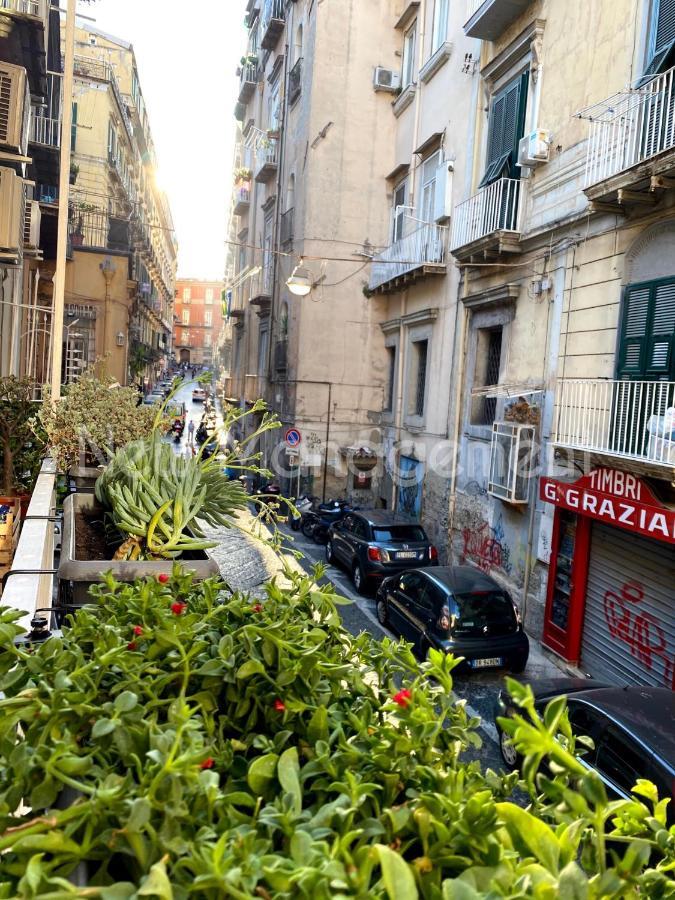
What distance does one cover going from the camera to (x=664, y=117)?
28.5 ft

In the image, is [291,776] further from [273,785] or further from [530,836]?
[530,836]

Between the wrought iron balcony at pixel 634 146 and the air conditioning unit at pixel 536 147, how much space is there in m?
1.38

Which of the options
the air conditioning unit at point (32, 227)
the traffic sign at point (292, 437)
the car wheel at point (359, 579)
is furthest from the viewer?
the traffic sign at point (292, 437)

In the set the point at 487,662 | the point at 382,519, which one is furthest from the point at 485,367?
the point at 487,662

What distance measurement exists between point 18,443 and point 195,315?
4102 inches

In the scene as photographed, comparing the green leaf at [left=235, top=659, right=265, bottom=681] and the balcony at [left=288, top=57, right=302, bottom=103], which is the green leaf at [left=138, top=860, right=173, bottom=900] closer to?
the green leaf at [left=235, top=659, right=265, bottom=681]

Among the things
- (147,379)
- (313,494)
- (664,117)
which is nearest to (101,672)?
(664,117)

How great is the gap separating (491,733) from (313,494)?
568 inches

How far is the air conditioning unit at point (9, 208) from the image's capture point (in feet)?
36.8

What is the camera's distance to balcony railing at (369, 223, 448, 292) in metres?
16.0

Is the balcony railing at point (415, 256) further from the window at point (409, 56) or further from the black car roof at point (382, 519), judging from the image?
the black car roof at point (382, 519)

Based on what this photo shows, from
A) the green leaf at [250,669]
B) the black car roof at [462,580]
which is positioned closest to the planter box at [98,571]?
the green leaf at [250,669]

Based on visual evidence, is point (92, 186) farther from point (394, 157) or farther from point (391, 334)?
point (391, 334)

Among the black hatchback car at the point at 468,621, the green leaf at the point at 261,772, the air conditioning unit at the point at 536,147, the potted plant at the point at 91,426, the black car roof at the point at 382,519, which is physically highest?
the air conditioning unit at the point at 536,147
